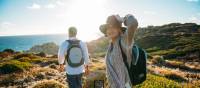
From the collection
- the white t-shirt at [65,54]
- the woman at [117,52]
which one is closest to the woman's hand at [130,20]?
the woman at [117,52]

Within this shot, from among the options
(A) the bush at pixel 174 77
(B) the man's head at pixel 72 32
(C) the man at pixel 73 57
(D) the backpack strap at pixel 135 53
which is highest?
(B) the man's head at pixel 72 32

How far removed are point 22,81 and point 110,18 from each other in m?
16.5

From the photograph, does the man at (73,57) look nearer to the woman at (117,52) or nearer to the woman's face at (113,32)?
the woman at (117,52)

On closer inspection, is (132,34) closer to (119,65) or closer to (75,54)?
(119,65)

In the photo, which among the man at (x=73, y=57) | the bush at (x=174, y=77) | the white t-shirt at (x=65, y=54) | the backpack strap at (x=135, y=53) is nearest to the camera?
the backpack strap at (x=135, y=53)

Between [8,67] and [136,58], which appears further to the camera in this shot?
[8,67]

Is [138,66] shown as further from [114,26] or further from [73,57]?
[73,57]

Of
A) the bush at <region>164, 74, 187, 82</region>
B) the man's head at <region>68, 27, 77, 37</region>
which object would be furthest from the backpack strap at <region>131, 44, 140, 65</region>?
the bush at <region>164, 74, 187, 82</region>

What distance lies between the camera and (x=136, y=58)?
441cm

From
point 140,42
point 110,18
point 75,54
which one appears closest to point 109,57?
point 110,18

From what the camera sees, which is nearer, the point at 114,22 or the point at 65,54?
the point at 114,22

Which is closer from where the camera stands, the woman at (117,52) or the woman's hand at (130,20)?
the woman's hand at (130,20)

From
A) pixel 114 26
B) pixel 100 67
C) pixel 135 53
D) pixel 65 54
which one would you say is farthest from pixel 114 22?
pixel 100 67

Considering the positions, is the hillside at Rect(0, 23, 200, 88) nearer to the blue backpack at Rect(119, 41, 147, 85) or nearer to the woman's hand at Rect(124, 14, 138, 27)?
the blue backpack at Rect(119, 41, 147, 85)
